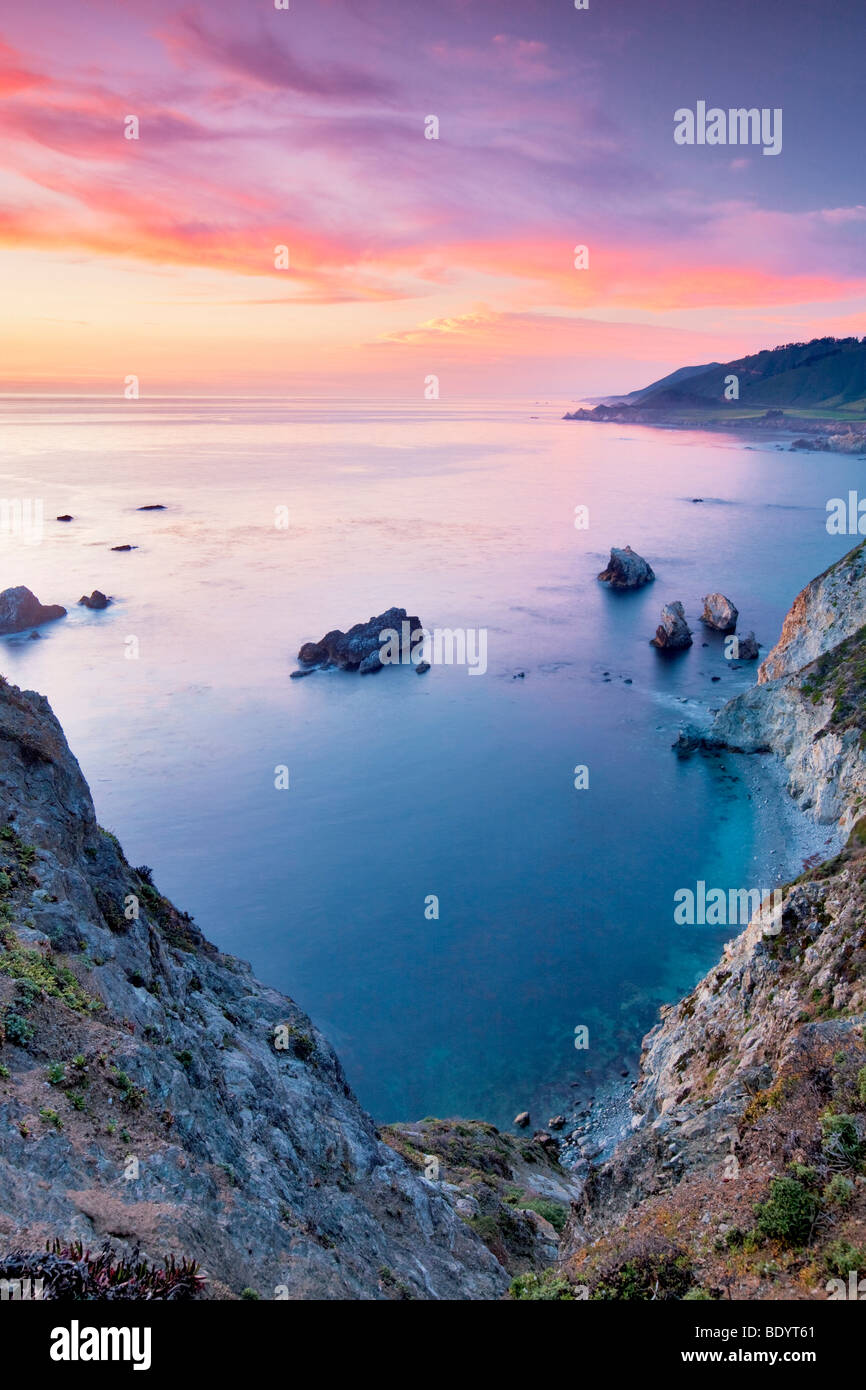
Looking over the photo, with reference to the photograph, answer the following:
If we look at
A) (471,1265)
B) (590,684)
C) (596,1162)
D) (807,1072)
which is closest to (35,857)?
(471,1265)

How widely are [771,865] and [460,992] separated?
81.2ft

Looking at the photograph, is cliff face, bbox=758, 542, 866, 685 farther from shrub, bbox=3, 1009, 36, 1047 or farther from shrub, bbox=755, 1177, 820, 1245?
shrub, bbox=3, 1009, 36, 1047

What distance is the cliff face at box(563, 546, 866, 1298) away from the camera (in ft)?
44.6

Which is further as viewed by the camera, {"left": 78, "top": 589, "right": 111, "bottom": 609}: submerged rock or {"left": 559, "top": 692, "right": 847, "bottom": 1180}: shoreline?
{"left": 78, "top": 589, "right": 111, "bottom": 609}: submerged rock

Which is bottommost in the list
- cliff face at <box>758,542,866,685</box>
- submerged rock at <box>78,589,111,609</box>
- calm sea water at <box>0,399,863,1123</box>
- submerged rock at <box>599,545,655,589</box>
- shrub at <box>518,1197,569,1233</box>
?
shrub at <box>518,1197,569,1233</box>

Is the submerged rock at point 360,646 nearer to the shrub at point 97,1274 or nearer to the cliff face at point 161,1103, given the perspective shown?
the cliff face at point 161,1103

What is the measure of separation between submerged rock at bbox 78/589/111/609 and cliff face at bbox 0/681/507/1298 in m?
93.5

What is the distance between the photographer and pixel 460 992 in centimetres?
4769

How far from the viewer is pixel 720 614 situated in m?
106

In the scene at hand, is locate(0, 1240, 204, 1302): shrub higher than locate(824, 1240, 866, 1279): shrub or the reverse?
higher

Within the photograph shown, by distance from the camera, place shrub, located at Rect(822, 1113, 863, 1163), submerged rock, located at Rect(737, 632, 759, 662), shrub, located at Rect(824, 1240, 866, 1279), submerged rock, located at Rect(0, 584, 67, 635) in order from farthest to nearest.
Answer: submerged rock, located at Rect(0, 584, 67, 635), submerged rock, located at Rect(737, 632, 759, 662), shrub, located at Rect(822, 1113, 863, 1163), shrub, located at Rect(824, 1240, 866, 1279)

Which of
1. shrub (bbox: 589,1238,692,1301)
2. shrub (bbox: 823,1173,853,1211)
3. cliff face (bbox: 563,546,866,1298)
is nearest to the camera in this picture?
shrub (bbox: 823,1173,853,1211)

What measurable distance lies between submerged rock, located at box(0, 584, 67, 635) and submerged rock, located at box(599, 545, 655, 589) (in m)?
89.3

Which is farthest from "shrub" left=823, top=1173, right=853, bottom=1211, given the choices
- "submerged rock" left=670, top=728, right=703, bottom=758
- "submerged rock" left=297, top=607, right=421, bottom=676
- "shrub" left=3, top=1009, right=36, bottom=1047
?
"submerged rock" left=297, top=607, right=421, bottom=676
